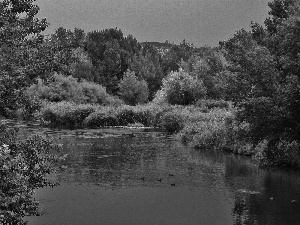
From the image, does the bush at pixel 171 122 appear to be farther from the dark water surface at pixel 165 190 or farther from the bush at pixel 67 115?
the dark water surface at pixel 165 190

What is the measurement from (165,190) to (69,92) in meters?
58.8

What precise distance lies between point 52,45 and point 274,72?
18.9m

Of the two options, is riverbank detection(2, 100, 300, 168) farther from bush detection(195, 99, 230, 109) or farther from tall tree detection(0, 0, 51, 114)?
tall tree detection(0, 0, 51, 114)

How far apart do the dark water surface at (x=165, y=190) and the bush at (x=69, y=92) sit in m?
42.1

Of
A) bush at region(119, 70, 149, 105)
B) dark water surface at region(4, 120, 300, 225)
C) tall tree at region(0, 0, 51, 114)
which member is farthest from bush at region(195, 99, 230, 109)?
tall tree at region(0, 0, 51, 114)

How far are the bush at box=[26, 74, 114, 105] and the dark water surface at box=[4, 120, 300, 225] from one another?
42.1 meters

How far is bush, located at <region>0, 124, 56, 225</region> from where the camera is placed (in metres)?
10.2

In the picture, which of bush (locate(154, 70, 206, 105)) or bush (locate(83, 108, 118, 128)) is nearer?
bush (locate(83, 108, 118, 128))

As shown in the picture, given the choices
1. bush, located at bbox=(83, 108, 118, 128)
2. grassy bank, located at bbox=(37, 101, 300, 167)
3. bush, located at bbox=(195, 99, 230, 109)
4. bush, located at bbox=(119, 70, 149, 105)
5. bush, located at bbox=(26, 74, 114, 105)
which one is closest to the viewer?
grassy bank, located at bbox=(37, 101, 300, 167)

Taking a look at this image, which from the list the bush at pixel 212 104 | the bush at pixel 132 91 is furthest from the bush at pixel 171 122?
the bush at pixel 132 91

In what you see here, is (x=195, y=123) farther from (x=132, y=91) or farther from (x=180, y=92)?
(x=132, y=91)

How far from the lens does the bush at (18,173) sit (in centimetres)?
1024

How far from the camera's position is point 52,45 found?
12.6m

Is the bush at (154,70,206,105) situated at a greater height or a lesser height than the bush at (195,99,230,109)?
greater
